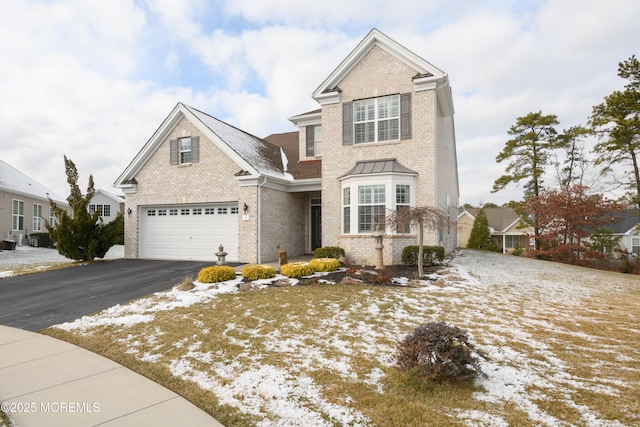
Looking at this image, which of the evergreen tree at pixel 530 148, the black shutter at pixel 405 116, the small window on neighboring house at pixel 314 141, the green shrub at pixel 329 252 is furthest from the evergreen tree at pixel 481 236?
the green shrub at pixel 329 252

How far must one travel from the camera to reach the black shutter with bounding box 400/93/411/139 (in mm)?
13586

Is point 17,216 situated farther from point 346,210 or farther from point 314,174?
point 346,210

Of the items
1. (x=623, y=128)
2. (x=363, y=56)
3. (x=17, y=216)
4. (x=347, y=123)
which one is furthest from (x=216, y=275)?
(x=17, y=216)

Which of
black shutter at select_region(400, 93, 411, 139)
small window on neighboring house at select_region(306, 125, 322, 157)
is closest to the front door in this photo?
small window on neighboring house at select_region(306, 125, 322, 157)

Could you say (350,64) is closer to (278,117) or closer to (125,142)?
(278,117)

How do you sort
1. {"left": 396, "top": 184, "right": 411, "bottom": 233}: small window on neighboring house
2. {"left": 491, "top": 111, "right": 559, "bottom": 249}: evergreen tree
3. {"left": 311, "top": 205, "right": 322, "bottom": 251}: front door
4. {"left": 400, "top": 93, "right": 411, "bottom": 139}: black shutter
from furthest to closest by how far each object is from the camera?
{"left": 491, "top": 111, "right": 559, "bottom": 249}: evergreen tree
{"left": 311, "top": 205, "right": 322, "bottom": 251}: front door
{"left": 400, "top": 93, "right": 411, "bottom": 139}: black shutter
{"left": 396, "top": 184, "right": 411, "bottom": 233}: small window on neighboring house

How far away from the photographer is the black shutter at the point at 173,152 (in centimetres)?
1611

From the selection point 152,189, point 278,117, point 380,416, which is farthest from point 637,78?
point 152,189

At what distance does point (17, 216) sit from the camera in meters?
26.5

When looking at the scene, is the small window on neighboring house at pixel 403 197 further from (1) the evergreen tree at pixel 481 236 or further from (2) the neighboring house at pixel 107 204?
(2) the neighboring house at pixel 107 204

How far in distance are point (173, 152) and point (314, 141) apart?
6757 millimetres

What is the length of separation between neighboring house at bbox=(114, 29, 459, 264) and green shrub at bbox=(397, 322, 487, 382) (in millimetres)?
8739

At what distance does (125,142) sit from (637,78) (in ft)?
101

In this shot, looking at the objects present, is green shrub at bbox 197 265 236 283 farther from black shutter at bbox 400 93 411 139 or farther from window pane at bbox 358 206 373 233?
black shutter at bbox 400 93 411 139
